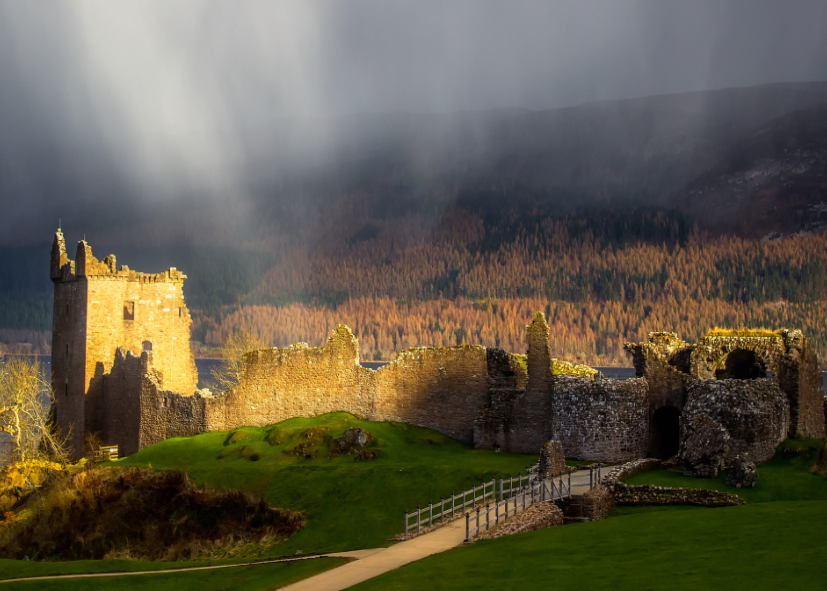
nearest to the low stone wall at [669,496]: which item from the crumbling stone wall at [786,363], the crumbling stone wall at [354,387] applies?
the crumbling stone wall at [786,363]

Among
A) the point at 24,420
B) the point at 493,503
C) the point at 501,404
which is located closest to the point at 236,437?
the point at 501,404

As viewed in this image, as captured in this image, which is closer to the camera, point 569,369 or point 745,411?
point 745,411

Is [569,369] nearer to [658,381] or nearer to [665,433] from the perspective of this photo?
[665,433]

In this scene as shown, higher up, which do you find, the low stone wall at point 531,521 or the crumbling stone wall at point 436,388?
the crumbling stone wall at point 436,388

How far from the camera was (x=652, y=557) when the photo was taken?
71.9 feet

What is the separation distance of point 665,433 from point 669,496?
10.5 m

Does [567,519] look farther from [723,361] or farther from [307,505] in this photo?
[723,361]

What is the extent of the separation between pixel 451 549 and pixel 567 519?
5.91m

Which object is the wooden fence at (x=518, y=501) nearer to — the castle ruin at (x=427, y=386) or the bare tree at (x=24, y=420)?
the castle ruin at (x=427, y=386)

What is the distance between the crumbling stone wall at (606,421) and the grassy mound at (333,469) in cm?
211

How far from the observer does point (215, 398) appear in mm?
51281

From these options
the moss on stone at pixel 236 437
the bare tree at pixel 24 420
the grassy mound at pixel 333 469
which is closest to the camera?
the grassy mound at pixel 333 469

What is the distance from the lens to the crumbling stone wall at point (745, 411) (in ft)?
122

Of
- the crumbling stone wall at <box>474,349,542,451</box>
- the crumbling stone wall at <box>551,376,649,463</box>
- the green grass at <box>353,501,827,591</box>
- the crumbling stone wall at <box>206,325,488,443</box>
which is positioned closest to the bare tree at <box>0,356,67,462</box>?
the crumbling stone wall at <box>206,325,488,443</box>
